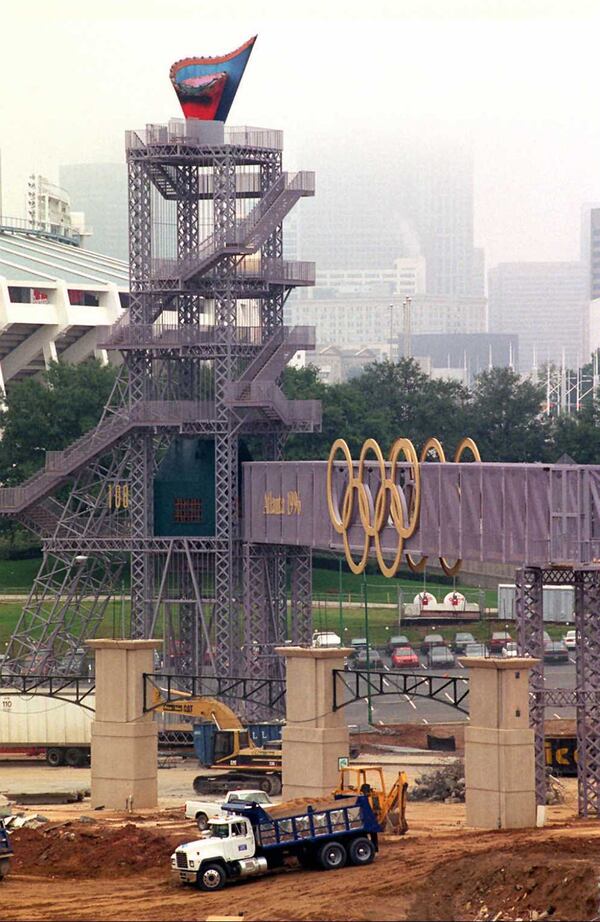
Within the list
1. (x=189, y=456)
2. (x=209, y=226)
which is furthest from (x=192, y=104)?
(x=189, y=456)

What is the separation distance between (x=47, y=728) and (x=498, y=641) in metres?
36.4

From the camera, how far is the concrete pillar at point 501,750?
66.0 m

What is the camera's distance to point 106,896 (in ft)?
184

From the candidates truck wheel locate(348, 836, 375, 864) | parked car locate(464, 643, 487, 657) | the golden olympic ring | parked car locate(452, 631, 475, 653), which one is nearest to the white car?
truck wheel locate(348, 836, 375, 864)

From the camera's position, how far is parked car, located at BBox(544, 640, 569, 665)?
115 meters

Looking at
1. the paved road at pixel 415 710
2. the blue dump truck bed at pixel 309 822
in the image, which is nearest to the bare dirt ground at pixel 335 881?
the blue dump truck bed at pixel 309 822

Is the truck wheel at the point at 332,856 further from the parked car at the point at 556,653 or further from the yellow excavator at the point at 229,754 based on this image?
the parked car at the point at 556,653

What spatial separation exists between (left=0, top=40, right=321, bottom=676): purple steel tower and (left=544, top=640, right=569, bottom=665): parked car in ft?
72.6

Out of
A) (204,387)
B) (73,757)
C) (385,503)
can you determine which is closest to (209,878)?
(385,503)

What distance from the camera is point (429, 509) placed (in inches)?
3115

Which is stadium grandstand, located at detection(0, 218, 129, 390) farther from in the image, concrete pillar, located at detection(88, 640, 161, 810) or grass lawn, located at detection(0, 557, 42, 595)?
concrete pillar, located at detection(88, 640, 161, 810)

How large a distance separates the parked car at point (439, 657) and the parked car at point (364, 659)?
2.51m

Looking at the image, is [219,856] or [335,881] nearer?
[335,881]

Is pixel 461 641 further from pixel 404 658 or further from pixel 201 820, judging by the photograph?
pixel 201 820
